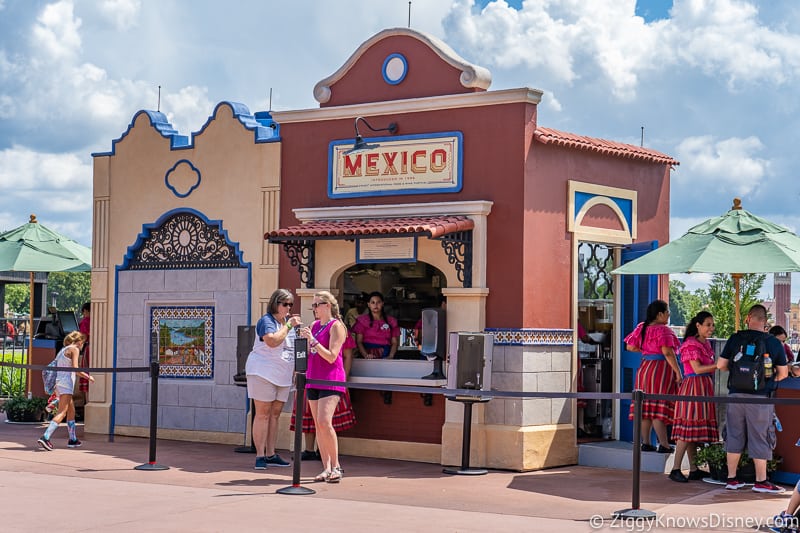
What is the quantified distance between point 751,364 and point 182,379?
7.54 m

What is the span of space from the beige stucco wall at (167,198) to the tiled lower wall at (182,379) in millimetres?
219

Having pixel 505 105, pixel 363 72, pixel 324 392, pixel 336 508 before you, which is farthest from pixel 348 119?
pixel 336 508

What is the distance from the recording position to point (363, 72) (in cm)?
1396

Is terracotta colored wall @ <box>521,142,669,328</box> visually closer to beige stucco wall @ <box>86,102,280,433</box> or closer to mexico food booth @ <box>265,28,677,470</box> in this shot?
mexico food booth @ <box>265,28,677,470</box>

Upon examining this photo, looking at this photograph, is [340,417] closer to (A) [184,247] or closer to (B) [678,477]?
(A) [184,247]

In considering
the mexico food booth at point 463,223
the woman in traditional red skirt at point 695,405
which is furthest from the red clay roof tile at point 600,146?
the woman in traditional red skirt at point 695,405

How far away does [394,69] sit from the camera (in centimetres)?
1373

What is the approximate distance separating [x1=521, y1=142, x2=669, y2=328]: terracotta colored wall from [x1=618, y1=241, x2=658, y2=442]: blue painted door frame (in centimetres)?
63

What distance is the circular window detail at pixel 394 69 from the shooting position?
44.8ft

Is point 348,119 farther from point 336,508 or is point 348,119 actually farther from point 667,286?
point 336,508

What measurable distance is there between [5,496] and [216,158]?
6262 millimetres

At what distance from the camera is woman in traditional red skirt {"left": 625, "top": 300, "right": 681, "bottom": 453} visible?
40.3 ft

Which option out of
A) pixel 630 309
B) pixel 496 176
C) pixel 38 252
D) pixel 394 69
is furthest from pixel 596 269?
pixel 38 252

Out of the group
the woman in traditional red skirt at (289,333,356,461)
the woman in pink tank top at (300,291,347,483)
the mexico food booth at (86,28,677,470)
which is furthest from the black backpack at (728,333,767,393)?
the woman in traditional red skirt at (289,333,356,461)
